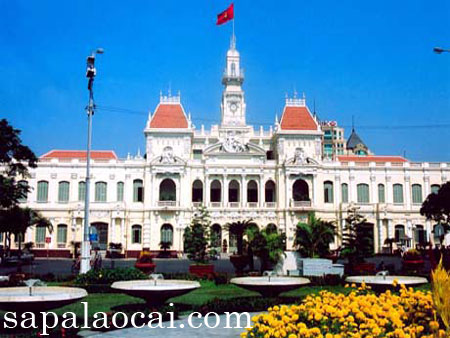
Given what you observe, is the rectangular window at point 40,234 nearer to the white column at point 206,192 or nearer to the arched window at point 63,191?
the arched window at point 63,191

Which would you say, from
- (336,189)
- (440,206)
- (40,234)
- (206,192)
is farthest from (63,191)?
(440,206)

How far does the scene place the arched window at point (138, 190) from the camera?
48.3 m

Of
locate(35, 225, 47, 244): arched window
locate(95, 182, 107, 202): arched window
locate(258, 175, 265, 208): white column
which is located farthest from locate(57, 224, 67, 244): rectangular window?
locate(258, 175, 265, 208): white column

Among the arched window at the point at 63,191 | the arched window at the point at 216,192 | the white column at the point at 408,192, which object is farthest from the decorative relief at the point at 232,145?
the white column at the point at 408,192

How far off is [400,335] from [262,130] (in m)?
48.7

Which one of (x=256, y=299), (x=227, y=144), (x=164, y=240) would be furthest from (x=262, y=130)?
(x=256, y=299)

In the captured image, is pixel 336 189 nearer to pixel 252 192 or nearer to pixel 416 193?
pixel 416 193

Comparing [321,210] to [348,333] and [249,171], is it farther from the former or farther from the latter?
[348,333]

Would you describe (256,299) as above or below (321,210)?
below

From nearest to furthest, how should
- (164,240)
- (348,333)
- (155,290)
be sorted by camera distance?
(348,333) → (155,290) → (164,240)

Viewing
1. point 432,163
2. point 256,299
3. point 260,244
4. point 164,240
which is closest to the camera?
point 256,299

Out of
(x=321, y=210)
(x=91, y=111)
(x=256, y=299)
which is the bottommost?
(x=256, y=299)

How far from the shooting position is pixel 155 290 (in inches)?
453

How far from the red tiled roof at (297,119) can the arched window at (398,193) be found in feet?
32.0
